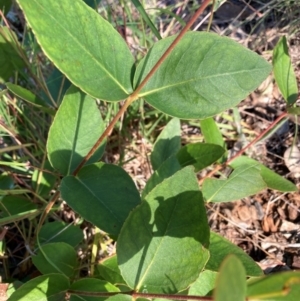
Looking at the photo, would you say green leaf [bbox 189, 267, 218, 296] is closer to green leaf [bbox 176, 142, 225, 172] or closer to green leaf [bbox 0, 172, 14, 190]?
green leaf [bbox 176, 142, 225, 172]

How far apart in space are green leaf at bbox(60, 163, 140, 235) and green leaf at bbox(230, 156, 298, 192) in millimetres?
413

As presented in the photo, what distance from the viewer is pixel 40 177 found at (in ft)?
4.16

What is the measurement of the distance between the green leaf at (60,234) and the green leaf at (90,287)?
0.19m

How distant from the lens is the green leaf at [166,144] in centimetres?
133

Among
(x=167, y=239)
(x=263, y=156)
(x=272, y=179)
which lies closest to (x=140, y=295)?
(x=167, y=239)

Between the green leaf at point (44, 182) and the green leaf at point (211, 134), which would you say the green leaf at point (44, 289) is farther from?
the green leaf at point (211, 134)

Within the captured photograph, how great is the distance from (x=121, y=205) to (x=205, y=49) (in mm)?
371

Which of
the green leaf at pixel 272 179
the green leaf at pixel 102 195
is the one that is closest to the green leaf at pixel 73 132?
the green leaf at pixel 102 195

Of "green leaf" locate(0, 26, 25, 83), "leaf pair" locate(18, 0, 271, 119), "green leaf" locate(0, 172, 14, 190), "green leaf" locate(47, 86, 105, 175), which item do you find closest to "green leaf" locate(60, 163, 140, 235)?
"green leaf" locate(47, 86, 105, 175)

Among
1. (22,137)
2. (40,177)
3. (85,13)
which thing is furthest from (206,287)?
(22,137)

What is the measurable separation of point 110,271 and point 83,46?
51 centimetres

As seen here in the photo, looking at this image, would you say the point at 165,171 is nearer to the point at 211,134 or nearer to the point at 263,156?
the point at 211,134

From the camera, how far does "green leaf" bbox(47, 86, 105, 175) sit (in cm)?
108

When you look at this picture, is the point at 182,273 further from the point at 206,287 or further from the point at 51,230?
the point at 51,230
